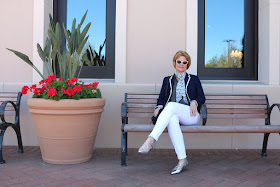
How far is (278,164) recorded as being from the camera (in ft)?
10.9

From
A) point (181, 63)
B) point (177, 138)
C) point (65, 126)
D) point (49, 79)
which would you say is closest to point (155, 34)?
point (181, 63)

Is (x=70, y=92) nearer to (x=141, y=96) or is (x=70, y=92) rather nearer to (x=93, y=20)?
(x=141, y=96)

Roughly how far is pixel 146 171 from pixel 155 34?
222 centimetres

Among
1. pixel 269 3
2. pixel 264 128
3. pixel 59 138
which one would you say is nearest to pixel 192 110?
pixel 264 128

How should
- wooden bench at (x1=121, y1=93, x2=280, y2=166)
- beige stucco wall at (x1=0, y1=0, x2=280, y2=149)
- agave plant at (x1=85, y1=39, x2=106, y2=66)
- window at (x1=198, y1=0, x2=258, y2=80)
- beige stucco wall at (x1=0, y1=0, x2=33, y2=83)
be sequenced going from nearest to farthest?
wooden bench at (x1=121, y1=93, x2=280, y2=166) → beige stucco wall at (x1=0, y1=0, x2=280, y2=149) → beige stucco wall at (x1=0, y1=0, x2=33, y2=83) → window at (x1=198, y1=0, x2=258, y2=80) → agave plant at (x1=85, y1=39, x2=106, y2=66)

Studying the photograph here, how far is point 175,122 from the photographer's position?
9.93ft

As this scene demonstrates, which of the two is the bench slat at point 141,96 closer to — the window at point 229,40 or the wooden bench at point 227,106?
the wooden bench at point 227,106

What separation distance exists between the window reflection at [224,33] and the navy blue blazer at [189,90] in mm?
1285

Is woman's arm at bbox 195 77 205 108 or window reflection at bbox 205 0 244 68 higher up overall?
window reflection at bbox 205 0 244 68

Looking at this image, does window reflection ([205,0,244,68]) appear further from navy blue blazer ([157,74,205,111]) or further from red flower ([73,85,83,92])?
red flower ([73,85,83,92])

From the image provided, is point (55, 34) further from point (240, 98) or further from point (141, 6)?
point (240, 98)

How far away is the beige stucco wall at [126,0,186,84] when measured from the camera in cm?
429

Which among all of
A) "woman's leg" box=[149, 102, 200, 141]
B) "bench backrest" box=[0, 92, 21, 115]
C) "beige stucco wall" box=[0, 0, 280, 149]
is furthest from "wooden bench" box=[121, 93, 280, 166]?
"bench backrest" box=[0, 92, 21, 115]

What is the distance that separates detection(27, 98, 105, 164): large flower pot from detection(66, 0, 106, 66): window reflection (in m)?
1.64
